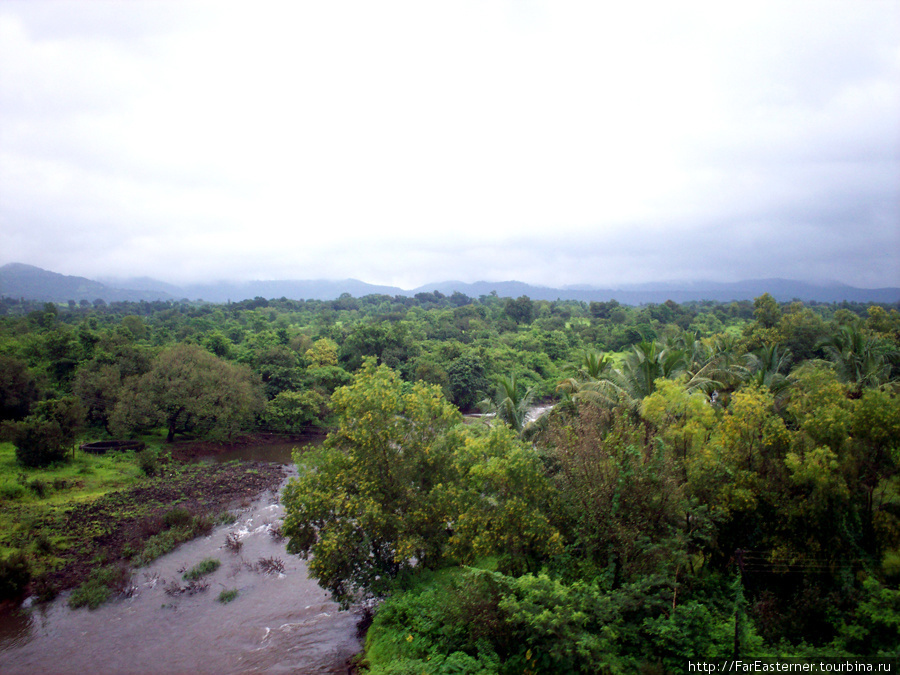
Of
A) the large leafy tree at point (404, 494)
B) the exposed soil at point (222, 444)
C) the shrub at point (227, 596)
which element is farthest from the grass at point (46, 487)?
the large leafy tree at point (404, 494)

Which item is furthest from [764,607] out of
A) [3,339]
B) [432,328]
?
[432,328]

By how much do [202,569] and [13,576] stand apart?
5779 millimetres

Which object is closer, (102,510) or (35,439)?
(102,510)

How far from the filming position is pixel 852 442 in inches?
398

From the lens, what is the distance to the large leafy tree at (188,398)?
30188mm

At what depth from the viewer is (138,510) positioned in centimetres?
2223

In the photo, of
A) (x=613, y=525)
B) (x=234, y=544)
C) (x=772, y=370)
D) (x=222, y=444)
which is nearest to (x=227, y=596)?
(x=234, y=544)

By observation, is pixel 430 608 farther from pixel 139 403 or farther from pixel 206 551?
pixel 139 403

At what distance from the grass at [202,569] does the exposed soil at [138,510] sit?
109 inches

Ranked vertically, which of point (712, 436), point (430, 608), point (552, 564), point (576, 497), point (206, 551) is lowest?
point (206, 551)

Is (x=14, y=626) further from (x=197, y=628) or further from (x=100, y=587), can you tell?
(x=197, y=628)

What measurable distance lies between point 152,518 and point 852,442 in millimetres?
25631

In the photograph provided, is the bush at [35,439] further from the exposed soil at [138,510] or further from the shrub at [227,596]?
the shrub at [227,596]

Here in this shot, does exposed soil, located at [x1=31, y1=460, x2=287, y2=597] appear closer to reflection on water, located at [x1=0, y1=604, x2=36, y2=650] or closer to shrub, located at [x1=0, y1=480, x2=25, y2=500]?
reflection on water, located at [x1=0, y1=604, x2=36, y2=650]
